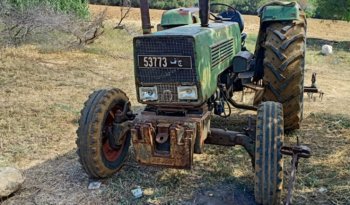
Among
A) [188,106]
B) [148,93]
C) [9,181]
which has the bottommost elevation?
[9,181]

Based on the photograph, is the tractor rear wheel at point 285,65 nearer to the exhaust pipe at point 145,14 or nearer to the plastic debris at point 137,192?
the exhaust pipe at point 145,14

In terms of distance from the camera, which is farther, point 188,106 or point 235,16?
point 235,16

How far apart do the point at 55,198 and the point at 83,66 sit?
624 cm

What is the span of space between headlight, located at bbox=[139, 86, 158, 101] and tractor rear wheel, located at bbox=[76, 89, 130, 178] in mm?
462

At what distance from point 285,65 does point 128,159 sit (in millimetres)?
2085

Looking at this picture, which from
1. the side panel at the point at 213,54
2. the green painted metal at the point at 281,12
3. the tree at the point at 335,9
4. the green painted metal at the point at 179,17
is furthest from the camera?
the tree at the point at 335,9

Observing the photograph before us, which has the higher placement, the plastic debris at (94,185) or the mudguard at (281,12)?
the mudguard at (281,12)

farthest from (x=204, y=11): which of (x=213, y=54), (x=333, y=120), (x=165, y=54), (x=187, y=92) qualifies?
(x=333, y=120)

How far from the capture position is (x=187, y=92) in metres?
3.87

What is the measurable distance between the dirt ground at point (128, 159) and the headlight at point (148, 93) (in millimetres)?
923

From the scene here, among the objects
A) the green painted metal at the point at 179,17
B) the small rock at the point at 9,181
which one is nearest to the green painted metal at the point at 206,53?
the green painted metal at the point at 179,17

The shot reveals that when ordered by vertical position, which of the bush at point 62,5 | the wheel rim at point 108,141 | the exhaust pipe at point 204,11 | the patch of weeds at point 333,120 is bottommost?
the patch of weeds at point 333,120

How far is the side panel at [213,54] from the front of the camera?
3884 mm

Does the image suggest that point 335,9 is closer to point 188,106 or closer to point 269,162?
point 188,106
